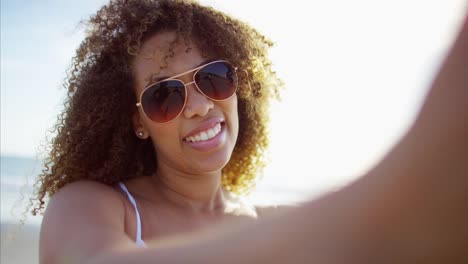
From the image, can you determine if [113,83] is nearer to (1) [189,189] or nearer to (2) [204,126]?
(2) [204,126]

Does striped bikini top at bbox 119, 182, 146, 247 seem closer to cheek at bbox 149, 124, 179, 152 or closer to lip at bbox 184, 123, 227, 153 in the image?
cheek at bbox 149, 124, 179, 152

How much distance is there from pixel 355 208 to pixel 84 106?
107 inches

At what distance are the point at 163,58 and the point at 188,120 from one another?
0.38m

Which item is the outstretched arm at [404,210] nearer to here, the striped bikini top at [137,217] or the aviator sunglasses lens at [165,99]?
the striped bikini top at [137,217]

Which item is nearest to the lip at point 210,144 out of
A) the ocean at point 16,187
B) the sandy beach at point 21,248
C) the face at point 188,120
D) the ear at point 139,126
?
the face at point 188,120

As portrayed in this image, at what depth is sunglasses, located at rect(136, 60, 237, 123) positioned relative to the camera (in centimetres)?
291

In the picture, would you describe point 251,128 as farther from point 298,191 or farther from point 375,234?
point 298,191

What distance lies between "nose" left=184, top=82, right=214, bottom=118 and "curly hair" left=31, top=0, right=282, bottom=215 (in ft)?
0.90

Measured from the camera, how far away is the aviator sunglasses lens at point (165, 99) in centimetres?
291

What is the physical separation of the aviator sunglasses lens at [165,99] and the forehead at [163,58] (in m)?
0.07

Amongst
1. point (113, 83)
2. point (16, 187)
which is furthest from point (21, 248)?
point (16, 187)

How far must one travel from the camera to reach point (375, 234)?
0.68 m

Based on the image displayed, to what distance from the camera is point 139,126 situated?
3229 millimetres

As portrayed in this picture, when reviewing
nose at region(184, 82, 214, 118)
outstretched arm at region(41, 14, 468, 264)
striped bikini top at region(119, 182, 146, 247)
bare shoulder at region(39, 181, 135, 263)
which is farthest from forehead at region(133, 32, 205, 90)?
outstretched arm at region(41, 14, 468, 264)
